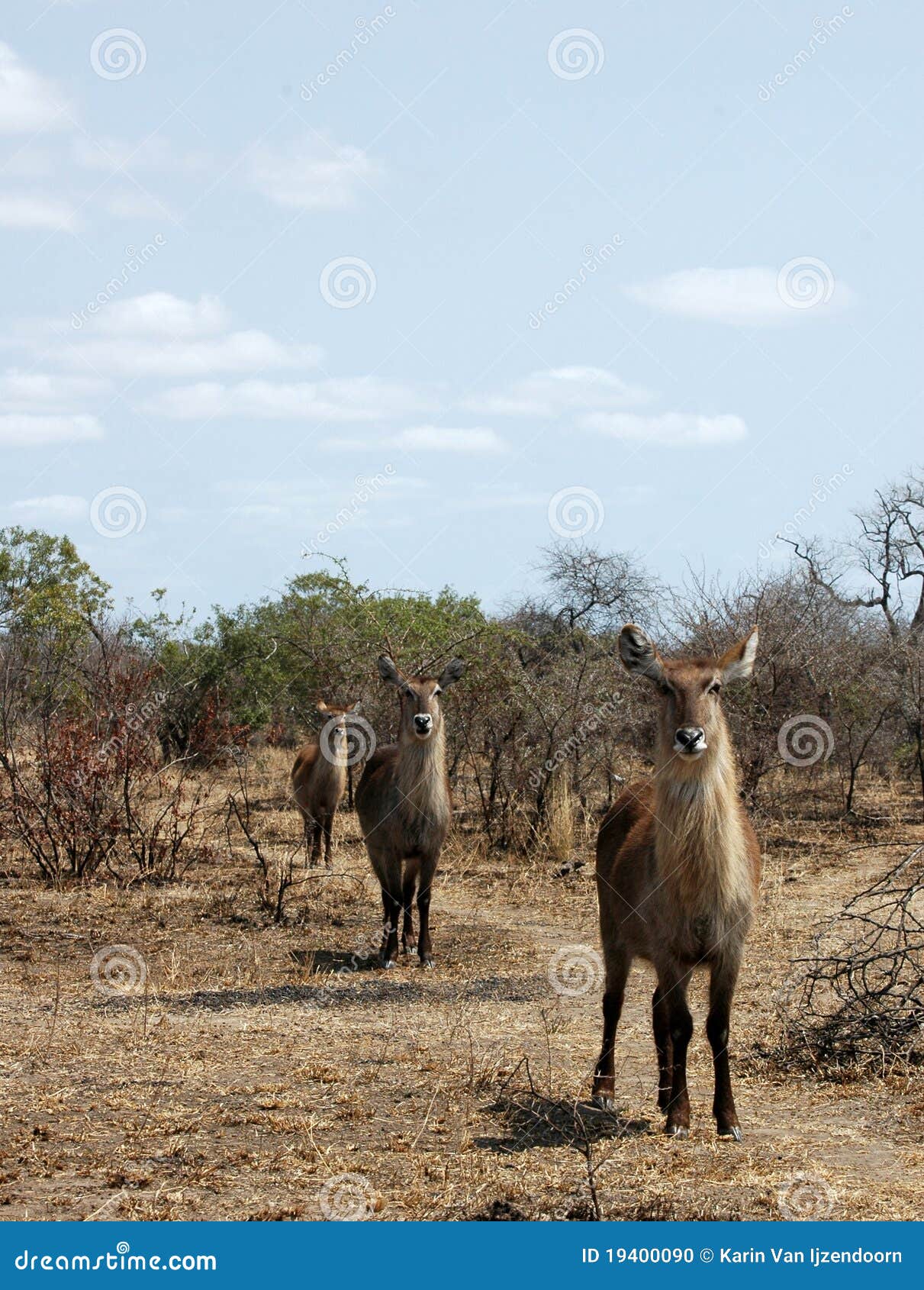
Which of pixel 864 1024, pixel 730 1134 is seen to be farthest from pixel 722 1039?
pixel 864 1024

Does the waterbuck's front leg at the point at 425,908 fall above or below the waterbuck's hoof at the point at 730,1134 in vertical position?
above

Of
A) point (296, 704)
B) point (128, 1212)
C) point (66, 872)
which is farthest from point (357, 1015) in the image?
point (296, 704)

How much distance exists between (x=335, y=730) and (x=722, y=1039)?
9.21 meters

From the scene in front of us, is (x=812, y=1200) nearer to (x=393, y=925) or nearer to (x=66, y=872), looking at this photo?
(x=393, y=925)

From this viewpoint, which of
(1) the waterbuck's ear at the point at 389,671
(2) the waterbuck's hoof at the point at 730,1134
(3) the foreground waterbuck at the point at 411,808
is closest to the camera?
(2) the waterbuck's hoof at the point at 730,1134

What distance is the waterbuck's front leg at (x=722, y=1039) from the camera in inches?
213

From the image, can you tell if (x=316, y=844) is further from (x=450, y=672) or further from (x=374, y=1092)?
(x=374, y=1092)

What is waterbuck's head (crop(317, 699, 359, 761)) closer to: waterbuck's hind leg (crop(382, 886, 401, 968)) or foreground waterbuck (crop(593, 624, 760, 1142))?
waterbuck's hind leg (crop(382, 886, 401, 968))

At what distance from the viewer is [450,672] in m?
10.2

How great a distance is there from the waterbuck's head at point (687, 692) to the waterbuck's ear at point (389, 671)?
4389 mm

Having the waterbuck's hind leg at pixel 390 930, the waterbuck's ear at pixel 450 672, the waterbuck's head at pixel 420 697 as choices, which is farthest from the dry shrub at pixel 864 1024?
the waterbuck's ear at pixel 450 672

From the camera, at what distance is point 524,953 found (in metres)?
9.59

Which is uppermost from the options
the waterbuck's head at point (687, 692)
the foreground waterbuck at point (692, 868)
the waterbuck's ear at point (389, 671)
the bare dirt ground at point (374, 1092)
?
the waterbuck's ear at point (389, 671)

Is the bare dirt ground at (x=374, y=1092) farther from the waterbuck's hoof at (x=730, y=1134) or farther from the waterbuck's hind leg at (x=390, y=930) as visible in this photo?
the waterbuck's hind leg at (x=390, y=930)
